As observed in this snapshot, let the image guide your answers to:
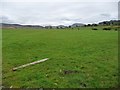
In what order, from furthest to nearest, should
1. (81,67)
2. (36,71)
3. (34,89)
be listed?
1. (81,67)
2. (36,71)
3. (34,89)

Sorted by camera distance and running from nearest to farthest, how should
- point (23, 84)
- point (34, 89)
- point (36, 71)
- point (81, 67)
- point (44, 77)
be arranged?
point (34, 89) → point (23, 84) → point (44, 77) → point (36, 71) → point (81, 67)

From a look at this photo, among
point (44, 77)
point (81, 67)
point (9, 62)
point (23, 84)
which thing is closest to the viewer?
point (23, 84)

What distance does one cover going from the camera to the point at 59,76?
9039 millimetres

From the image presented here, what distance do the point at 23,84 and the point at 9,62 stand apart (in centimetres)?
529

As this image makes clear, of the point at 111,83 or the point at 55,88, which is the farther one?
the point at 111,83

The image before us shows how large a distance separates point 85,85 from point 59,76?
1.59 metres

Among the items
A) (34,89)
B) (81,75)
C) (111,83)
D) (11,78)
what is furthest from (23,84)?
(111,83)

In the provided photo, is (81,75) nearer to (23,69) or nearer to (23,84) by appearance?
(23,84)

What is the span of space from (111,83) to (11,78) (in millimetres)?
4550

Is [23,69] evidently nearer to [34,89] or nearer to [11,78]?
[11,78]

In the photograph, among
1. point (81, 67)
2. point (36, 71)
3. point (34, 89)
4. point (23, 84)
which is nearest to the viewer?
point (34, 89)

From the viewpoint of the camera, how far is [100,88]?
7.61 meters

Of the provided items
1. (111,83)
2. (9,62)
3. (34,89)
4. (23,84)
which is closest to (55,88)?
(34,89)

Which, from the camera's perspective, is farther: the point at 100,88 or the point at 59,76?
the point at 59,76
